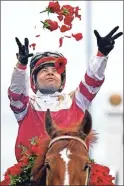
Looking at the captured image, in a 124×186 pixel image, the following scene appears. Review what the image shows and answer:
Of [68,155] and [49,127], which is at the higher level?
[49,127]

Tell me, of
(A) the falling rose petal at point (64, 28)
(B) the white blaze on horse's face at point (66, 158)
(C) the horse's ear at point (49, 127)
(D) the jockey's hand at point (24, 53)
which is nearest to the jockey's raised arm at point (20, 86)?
(D) the jockey's hand at point (24, 53)

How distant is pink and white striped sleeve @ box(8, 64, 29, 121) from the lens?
6.79 m

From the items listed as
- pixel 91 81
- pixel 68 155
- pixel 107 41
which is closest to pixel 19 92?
pixel 91 81

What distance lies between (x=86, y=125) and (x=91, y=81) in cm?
119

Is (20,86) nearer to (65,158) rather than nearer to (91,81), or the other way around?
(91,81)

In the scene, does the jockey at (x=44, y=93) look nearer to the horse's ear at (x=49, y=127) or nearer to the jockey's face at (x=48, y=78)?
the jockey's face at (x=48, y=78)

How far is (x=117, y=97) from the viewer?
19.4 m

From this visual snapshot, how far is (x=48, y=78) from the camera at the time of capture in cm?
696

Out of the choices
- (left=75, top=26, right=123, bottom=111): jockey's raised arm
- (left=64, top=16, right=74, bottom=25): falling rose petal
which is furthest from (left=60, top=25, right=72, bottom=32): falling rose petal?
(left=75, top=26, right=123, bottom=111): jockey's raised arm

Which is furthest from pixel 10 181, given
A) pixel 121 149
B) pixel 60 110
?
pixel 121 149

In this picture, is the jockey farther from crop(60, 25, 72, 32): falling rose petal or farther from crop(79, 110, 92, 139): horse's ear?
crop(79, 110, 92, 139): horse's ear

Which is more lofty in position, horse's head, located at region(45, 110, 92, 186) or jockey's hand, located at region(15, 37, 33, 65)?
jockey's hand, located at region(15, 37, 33, 65)

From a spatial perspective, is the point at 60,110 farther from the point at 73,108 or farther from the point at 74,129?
the point at 74,129

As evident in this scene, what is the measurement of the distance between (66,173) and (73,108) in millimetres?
1684
